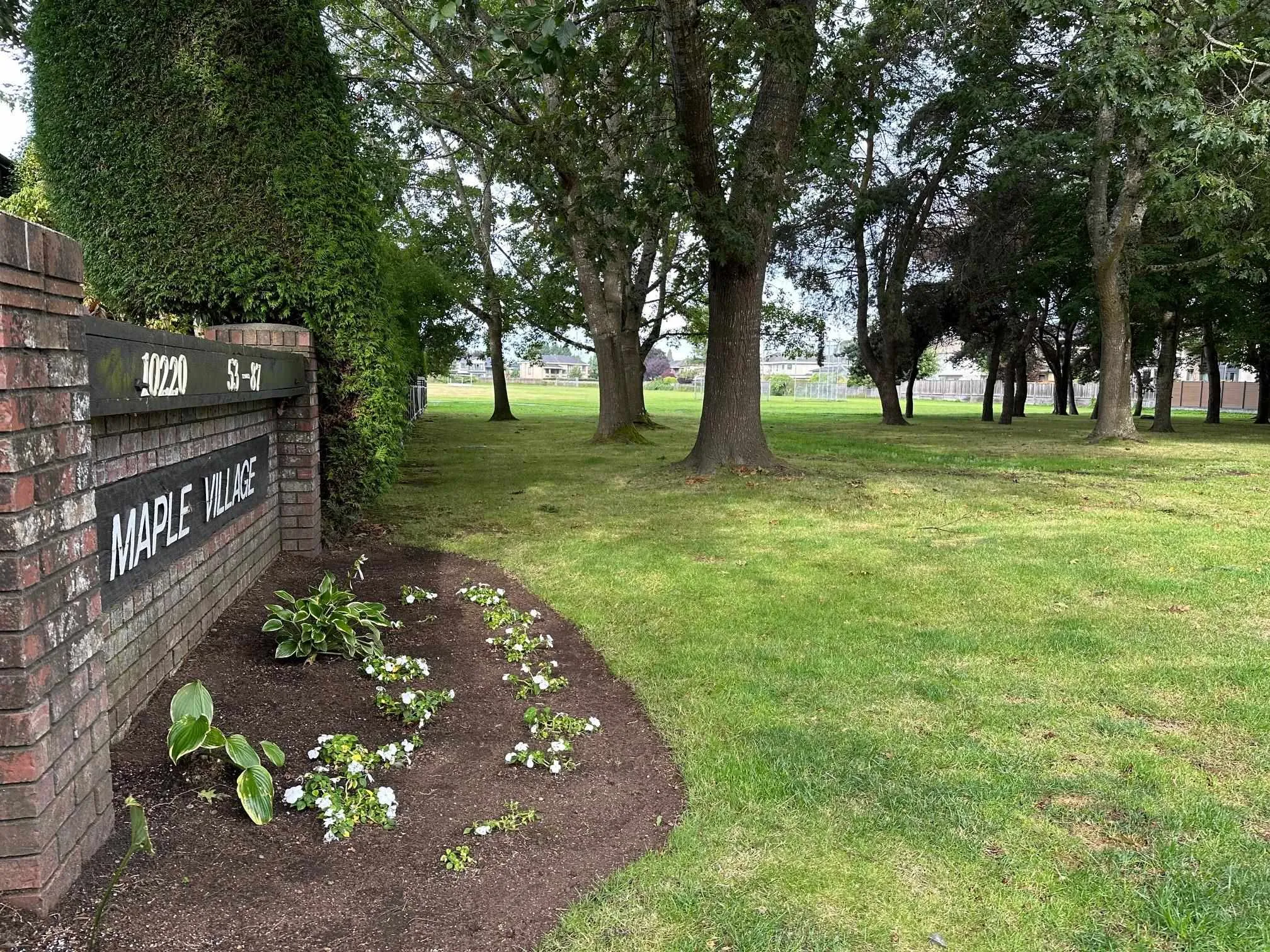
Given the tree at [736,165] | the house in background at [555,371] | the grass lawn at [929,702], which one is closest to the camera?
the grass lawn at [929,702]

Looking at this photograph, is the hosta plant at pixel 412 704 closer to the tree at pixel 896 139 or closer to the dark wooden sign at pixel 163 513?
the dark wooden sign at pixel 163 513

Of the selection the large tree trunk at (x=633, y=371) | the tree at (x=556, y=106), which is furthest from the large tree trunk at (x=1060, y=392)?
the tree at (x=556, y=106)

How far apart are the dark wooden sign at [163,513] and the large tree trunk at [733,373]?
7659 mm

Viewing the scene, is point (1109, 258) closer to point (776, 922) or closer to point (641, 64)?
point (641, 64)

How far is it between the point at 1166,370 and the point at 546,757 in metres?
24.2

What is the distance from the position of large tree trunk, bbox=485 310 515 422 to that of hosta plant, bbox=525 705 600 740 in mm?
23268

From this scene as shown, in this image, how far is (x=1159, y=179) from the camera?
1316 cm

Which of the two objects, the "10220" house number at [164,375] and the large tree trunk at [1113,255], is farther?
the large tree trunk at [1113,255]

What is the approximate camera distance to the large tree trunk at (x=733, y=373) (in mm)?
11359

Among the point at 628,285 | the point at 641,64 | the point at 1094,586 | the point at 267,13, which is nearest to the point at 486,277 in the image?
the point at 628,285

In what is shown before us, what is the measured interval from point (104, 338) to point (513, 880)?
2.02 meters

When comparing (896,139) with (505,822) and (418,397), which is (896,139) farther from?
(505,822)

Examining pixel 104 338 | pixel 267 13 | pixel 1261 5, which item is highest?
pixel 1261 5

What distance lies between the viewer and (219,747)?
108 inches
